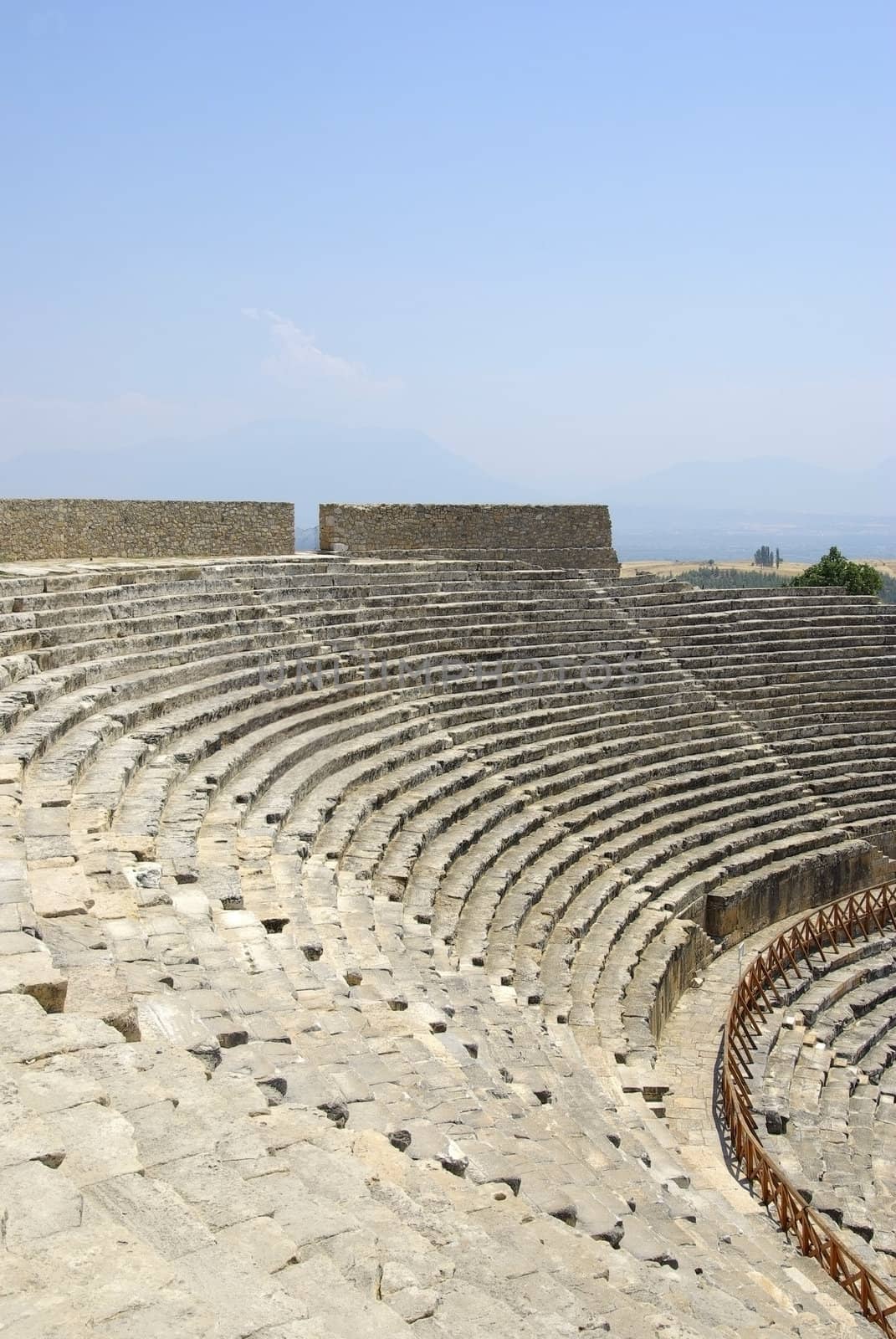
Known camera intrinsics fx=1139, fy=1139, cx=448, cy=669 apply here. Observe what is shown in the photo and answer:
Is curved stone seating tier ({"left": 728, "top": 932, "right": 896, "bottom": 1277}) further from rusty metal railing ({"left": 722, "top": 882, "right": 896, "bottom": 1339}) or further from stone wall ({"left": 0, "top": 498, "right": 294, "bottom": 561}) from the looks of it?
stone wall ({"left": 0, "top": 498, "right": 294, "bottom": 561})

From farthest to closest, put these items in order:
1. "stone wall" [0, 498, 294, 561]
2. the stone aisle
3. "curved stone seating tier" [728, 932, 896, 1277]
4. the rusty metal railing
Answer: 1. "stone wall" [0, 498, 294, 561]
2. "curved stone seating tier" [728, 932, 896, 1277]
3. the stone aisle
4. the rusty metal railing

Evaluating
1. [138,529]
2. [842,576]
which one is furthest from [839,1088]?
[842,576]

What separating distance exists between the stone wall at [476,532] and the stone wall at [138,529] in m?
1.16

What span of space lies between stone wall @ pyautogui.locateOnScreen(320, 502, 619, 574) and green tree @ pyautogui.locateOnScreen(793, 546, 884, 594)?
10.1m

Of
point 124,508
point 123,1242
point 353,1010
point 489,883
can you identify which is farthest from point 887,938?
point 123,1242

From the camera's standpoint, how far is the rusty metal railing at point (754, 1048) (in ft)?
23.4

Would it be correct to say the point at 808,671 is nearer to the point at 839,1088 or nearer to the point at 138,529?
the point at 839,1088

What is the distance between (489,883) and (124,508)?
9075 mm

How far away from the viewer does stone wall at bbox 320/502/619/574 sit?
62.7 feet

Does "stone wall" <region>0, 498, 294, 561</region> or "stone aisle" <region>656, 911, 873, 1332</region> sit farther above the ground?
"stone wall" <region>0, 498, 294, 561</region>

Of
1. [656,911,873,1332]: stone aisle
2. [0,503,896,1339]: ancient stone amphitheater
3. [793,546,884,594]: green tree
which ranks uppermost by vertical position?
[793,546,884,594]: green tree

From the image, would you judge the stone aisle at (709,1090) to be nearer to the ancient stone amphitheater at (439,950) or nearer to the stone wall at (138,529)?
the ancient stone amphitheater at (439,950)

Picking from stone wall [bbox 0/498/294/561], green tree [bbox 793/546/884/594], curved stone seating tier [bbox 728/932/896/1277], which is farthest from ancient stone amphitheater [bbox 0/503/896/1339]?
green tree [bbox 793/546/884/594]

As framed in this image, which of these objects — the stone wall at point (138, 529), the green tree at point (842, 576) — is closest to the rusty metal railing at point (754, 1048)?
the stone wall at point (138, 529)
